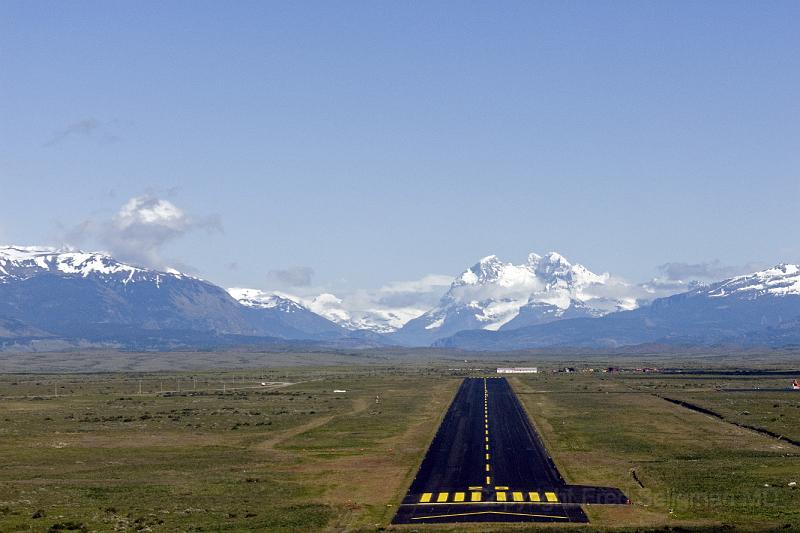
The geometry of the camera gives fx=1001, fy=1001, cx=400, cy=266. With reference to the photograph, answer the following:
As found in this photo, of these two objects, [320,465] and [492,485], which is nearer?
[492,485]

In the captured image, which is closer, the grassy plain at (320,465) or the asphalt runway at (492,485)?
the grassy plain at (320,465)

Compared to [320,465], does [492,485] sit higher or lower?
lower

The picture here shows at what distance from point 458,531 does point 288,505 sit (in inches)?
628

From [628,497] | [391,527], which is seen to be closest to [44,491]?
[391,527]

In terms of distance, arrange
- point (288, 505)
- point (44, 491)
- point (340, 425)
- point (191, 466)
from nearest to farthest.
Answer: point (288, 505) → point (44, 491) → point (191, 466) → point (340, 425)

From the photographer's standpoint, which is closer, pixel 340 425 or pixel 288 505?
pixel 288 505

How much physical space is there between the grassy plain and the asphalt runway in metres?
1.90

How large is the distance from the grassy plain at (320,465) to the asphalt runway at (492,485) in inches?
74.7

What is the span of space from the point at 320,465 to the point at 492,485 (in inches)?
848

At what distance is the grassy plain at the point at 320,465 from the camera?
231 ft

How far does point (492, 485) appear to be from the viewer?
83.5m

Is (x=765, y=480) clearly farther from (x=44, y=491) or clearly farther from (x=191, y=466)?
(x=44, y=491)

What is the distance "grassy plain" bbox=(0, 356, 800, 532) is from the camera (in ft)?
231

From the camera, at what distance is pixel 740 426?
12962cm
